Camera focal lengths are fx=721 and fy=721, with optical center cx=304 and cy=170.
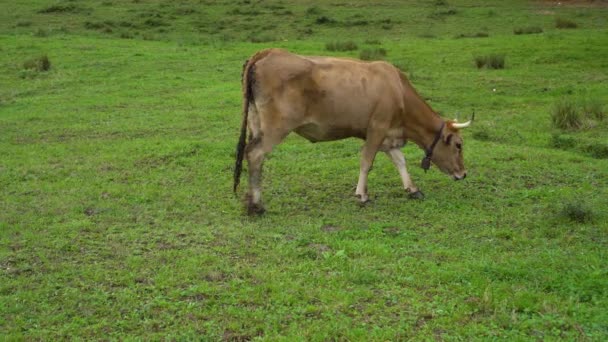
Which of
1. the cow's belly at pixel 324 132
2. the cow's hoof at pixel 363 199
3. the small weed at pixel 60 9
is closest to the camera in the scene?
the cow's belly at pixel 324 132

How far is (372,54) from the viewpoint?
18688 millimetres

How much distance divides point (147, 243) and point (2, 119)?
308 inches

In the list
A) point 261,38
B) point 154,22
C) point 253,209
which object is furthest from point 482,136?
point 154,22

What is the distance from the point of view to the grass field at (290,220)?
5.31 meters

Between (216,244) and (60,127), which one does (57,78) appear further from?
(216,244)

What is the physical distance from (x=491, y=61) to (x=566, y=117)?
5861 millimetres

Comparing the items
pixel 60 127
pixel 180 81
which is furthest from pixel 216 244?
pixel 180 81

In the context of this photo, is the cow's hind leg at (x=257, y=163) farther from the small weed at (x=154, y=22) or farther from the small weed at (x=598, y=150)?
the small weed at (x=154, y=22)

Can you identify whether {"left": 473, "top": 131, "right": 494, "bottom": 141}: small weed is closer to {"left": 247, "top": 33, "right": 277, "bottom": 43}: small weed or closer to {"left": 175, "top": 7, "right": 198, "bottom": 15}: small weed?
{"left": 247, "top": 33, "right": 277, "bottom": 43}: small weed

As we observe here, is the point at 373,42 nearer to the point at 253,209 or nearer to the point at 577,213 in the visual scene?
the point at 253,209

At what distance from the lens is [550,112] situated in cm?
1219

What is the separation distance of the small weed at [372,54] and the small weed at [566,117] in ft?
22.9

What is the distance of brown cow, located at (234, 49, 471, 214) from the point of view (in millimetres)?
7812

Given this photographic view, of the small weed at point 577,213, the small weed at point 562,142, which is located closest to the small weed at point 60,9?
the small weed at point 562,142
